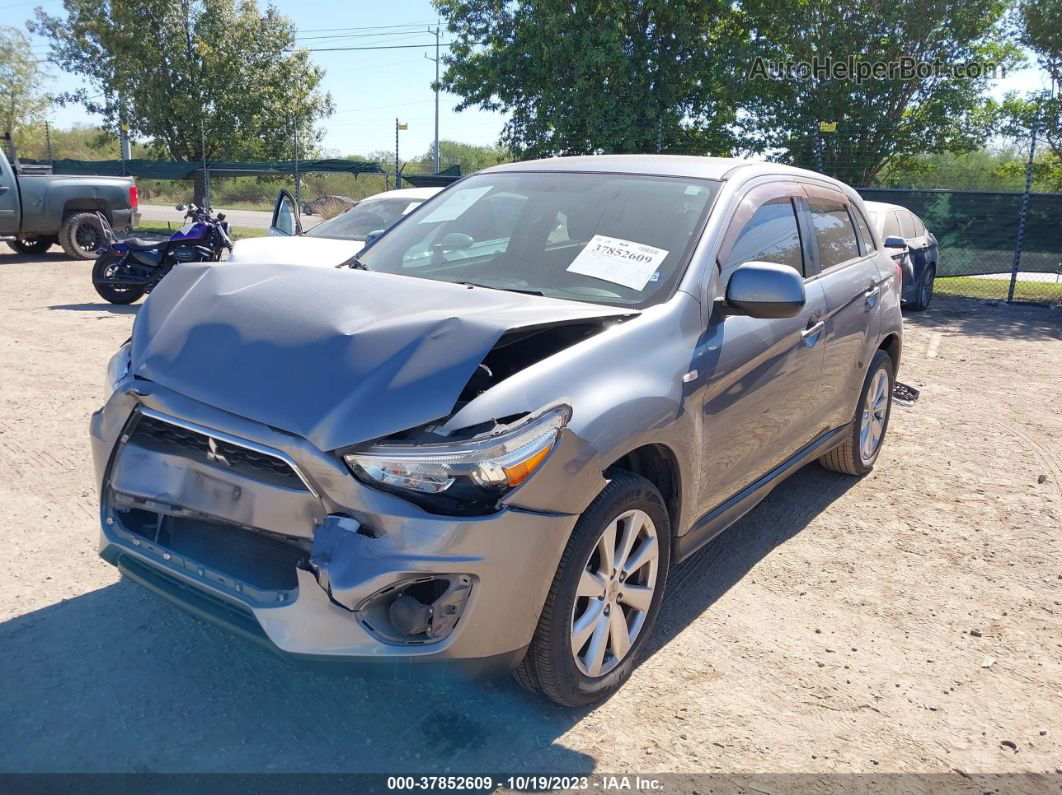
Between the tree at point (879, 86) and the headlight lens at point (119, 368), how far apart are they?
1630 centimetres

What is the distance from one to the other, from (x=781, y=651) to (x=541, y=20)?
18472 mm

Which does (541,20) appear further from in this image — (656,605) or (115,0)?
(656,605)

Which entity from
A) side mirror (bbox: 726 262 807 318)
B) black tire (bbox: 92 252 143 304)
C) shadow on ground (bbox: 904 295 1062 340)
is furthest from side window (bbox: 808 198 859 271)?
black tire (bbox: 92 252 143 304)

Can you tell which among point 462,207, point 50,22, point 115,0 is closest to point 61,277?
point 462,207

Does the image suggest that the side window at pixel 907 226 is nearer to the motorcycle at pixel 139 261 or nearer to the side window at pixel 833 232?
the side window at pixel 833 232

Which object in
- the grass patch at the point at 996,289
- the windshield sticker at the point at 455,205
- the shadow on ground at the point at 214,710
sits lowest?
the shadow on ground at the point at 214,710

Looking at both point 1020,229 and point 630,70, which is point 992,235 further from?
point 630,70

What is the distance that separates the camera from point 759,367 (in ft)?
11.9

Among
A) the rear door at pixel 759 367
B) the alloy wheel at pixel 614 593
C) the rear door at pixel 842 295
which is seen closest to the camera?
the alloy wheel at pixel 614 593

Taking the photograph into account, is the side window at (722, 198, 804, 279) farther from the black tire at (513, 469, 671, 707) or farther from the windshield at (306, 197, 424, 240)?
the windshield at (306, 197, 424, 240)

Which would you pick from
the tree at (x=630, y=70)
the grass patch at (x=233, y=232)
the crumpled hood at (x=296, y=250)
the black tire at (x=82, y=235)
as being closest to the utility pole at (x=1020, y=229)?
the tree at (x=630, y=70)

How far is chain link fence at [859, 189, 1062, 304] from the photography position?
46.4 feet

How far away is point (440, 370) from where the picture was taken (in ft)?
8.26

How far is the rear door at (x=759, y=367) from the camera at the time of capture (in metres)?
3.36
